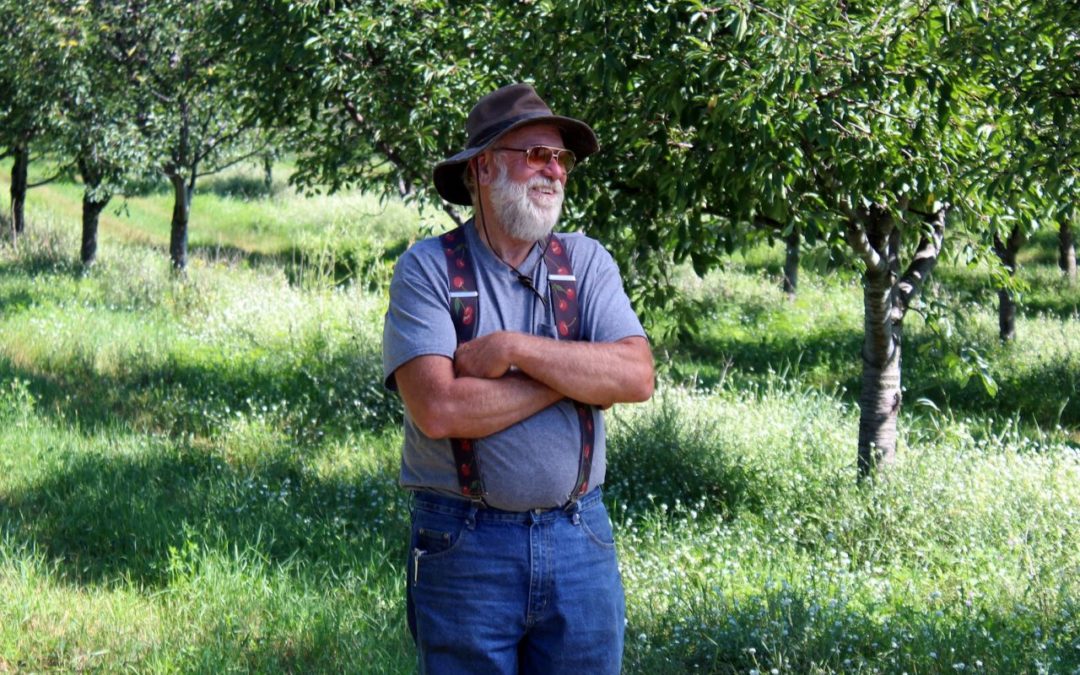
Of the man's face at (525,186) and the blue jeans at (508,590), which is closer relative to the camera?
the blue jeans at (508,590)

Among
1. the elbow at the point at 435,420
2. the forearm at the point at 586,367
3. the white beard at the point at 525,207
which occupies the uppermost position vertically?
the white beard at the point at 525,207

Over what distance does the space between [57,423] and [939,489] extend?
6226mm

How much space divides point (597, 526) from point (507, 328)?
1.88ft

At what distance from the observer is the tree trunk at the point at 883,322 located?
6719mm

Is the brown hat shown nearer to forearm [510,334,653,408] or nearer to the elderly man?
the elderly man

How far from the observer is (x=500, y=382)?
3072mm

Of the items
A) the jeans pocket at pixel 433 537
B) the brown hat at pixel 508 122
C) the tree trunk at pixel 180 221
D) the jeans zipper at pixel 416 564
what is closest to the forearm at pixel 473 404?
the jeans pocket at pixel 433 537

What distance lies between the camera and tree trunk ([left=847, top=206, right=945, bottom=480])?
22.0ft

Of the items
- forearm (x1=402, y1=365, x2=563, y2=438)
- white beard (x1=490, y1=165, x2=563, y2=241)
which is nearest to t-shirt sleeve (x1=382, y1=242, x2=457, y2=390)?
forearm (x1=402, y1=365, x2=563, y2=438)

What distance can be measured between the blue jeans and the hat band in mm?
957

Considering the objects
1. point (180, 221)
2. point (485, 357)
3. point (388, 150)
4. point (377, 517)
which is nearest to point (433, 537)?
point (485, 357)

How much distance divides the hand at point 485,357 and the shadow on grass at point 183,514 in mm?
3276

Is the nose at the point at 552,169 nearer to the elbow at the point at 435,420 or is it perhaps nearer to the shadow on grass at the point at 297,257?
the elbow at the point at 435,420

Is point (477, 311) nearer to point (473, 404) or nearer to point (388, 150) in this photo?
point (473, 404)
